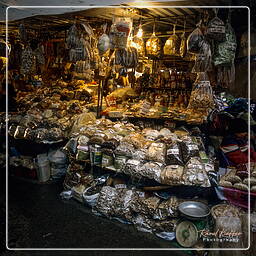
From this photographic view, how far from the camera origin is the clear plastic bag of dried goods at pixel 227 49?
3006mm

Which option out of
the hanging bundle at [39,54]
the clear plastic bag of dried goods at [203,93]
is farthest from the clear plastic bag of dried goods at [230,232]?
the hanging bundle at [39,54]

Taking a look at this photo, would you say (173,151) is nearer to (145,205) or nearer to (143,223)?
(145,205)

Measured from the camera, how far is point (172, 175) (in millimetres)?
2998

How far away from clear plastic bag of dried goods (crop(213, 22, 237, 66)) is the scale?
2.04m

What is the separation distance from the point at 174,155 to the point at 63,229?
1.79 meters

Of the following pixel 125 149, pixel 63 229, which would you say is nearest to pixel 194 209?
pixel 125 149

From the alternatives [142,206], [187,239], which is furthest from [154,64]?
[187,239]

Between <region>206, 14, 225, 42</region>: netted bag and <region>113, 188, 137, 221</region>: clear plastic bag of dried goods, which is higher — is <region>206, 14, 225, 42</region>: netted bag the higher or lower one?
the higher one

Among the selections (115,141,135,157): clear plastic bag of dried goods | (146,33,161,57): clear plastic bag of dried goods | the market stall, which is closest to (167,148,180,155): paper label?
the market stall

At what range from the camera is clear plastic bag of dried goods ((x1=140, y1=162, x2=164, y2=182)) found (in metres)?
3.09

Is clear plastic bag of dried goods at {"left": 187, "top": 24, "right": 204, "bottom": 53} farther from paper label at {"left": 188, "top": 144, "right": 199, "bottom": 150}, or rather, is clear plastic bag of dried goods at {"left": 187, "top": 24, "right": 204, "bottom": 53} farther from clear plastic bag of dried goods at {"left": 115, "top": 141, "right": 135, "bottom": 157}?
clear plastic bag of dried goods at {"left": 115, "top": 141, "right": 135, "bottom": 157}

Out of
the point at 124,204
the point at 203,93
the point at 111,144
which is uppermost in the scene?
the point at 203,93

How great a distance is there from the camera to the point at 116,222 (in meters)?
3.43

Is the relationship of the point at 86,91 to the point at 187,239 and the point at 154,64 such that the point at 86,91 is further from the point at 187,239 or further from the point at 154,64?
Answer: the point at 187,239
